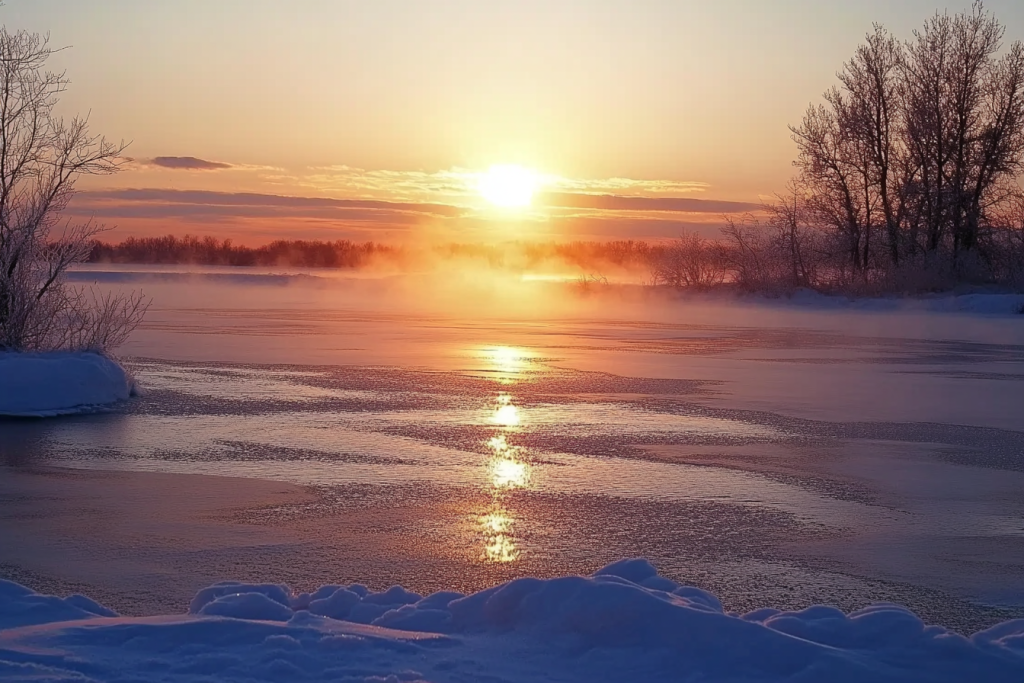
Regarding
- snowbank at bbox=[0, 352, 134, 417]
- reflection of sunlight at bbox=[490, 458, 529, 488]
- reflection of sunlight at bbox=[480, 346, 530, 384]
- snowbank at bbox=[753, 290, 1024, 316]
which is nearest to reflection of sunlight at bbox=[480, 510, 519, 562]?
reflection of sunlight at bbox=[490, 458, 529, 488]

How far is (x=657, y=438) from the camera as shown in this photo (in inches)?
406

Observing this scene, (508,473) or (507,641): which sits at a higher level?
(507,641)

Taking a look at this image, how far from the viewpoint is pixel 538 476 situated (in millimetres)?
8414

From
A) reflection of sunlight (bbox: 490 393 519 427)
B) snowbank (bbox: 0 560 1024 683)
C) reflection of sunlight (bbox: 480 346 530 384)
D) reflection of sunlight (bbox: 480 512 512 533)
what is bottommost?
reflection of sunlight (bbox: 480 346 530 384)

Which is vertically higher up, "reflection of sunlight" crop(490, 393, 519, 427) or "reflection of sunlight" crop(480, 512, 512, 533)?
"reflection of sunlight" crop(480, 512, 512, 533)

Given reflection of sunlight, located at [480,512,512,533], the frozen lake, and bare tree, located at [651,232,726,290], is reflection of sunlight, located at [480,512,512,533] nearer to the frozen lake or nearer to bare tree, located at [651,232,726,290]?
the frozen lake

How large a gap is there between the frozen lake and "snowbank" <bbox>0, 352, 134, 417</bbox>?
1.52 feet

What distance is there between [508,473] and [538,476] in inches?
10.2

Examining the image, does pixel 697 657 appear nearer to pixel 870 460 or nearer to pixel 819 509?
pixel 819 509

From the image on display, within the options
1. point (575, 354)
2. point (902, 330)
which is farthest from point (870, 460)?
point (902, 330)

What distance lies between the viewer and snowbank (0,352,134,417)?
463 inches

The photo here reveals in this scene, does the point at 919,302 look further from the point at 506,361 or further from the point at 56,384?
the point at 56,384

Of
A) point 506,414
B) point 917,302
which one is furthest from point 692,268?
point 506,414

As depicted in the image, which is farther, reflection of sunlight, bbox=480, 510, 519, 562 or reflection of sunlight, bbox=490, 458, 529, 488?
reflection of sunlight, bbox=490, 458, 529, 488
